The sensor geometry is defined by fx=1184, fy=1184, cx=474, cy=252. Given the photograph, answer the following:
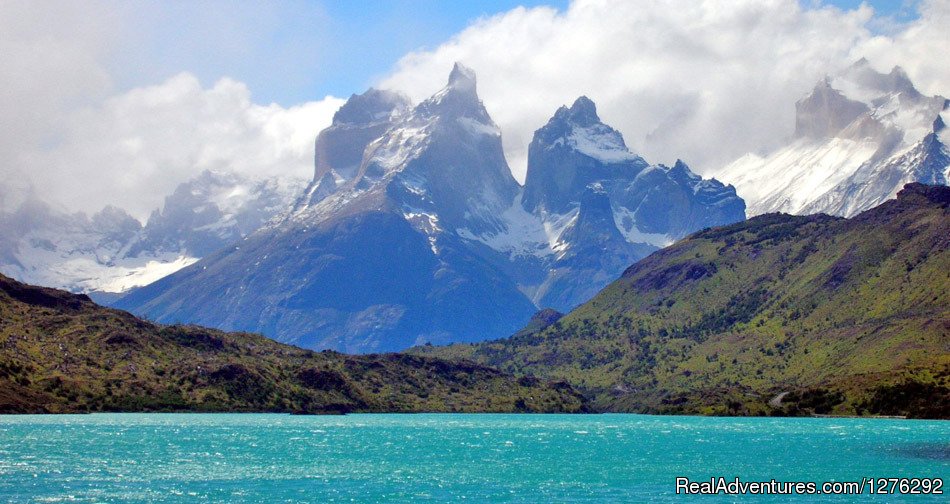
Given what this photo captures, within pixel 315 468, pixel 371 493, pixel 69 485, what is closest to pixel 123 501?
pixel 69 485

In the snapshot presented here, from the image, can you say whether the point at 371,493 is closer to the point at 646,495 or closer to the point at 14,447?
the point at 646,495

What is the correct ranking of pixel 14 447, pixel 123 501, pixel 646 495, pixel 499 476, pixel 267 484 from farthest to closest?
pixel 14 447 < pixel 499 476 < pixel 267 484 < pixel 646 495 < pixel 123 501

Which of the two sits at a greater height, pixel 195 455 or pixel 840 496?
pixel 195 455

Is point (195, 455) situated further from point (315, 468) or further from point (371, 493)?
point (371, 493)

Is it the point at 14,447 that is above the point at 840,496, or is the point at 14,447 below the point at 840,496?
above

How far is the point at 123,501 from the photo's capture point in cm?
13225

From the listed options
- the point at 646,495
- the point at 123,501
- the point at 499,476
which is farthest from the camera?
the point at 499,476

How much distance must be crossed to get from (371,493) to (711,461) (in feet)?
214

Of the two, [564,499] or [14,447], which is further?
[14,447]

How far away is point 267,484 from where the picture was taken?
152 m

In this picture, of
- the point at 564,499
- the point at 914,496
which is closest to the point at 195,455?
the point at 564,499

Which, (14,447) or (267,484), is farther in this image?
(14,447)

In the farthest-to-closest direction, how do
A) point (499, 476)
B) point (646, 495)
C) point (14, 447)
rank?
point (14, 447), point (499, 476), point (646, 495)

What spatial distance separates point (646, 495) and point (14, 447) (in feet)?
339
